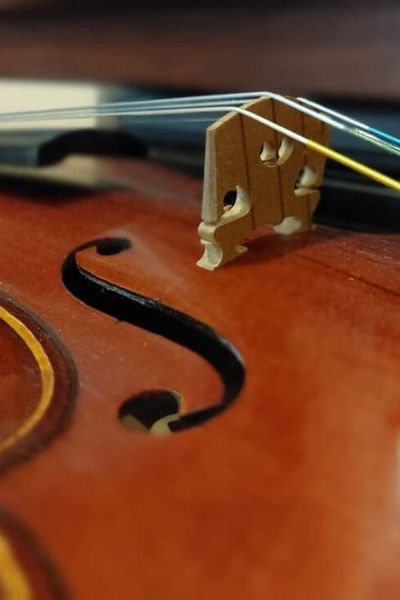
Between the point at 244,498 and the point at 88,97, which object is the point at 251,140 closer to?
the point at 244,498

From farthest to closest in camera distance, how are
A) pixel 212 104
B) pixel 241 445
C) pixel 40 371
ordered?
pixel 212 104 < pixel 40 371 < pixel 241 445

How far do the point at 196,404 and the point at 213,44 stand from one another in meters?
0.79

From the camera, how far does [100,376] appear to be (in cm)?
49

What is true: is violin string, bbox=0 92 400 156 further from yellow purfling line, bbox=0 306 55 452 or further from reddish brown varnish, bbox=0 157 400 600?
yellow purfling line, bbox=0 306 55 452

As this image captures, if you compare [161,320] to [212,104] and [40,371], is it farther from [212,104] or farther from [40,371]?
[212,104]

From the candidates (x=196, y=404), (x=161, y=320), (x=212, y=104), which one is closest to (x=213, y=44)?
(x=212, y=104)

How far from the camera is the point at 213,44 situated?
1.12 meters

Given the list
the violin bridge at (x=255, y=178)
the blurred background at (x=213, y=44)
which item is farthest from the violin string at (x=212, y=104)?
the blurred background at (x=213, y=44)

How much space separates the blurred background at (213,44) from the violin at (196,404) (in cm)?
24

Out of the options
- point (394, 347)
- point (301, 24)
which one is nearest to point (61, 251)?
point (394, 347)

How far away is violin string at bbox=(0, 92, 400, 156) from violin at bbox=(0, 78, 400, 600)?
0.31 ft

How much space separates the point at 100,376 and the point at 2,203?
380 millimetres

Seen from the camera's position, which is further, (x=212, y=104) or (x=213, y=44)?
(x=213, y=44)

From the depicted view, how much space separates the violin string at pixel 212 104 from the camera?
557 millimetres
